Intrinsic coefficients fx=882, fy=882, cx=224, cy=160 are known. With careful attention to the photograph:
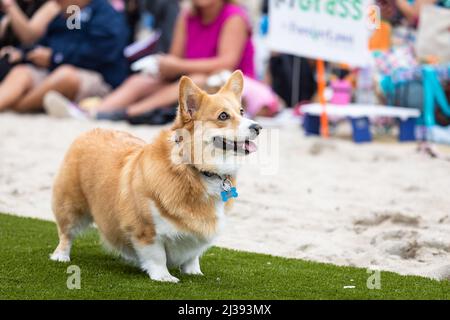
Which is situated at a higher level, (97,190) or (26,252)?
(97,190)

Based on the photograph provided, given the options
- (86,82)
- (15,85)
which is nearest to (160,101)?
(86,82)

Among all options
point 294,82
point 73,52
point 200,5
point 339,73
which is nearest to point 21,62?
point 73,52

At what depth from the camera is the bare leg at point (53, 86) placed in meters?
10.8

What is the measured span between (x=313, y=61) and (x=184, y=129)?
329 inches

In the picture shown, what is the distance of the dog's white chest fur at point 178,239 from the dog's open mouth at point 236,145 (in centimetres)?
27

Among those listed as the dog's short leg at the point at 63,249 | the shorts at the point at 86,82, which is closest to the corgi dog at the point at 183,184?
the dog's short leg at the point at 63,249

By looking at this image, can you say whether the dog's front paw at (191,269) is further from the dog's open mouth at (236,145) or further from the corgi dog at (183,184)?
the dog's open mouth at (236,145)

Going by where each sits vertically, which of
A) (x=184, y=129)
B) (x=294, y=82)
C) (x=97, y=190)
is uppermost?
(x=184, y=129)

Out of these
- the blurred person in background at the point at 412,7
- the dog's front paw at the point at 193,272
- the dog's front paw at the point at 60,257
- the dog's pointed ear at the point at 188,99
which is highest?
the dog's pointed ear at the point at 188,99

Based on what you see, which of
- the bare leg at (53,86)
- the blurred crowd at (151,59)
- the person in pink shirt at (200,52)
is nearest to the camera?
the person in pink shirt at (200,52)

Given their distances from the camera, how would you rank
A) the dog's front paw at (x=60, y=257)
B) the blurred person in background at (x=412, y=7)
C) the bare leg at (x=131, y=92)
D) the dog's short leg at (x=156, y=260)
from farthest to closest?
the bare leg at (x=131, y=92)
the blurred person in background at (x=412, y=7)
the dog's front paw at (x=60, y=257)
the dog's short leg at (x=156, y=260)

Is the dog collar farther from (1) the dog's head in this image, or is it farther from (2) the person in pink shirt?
(2) the person in pink shirt
